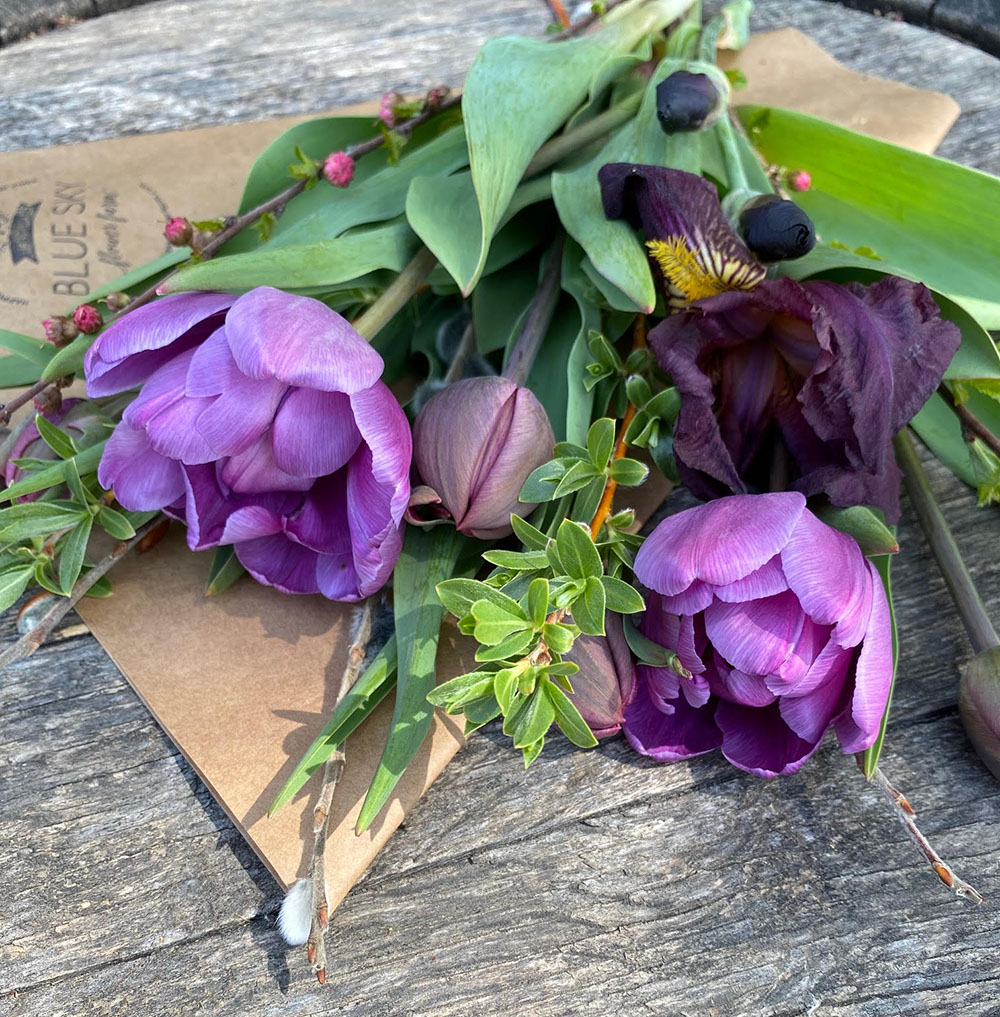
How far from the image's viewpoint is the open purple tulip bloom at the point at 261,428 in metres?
0.46

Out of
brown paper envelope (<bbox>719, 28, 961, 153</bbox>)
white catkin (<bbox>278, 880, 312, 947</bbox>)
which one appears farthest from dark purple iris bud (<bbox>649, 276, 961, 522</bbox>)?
brown paper envelope (<bbox>719, 28, 961, 153</bbox>)

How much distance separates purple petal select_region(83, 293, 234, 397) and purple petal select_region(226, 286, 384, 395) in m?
0.03

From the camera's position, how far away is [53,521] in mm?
534

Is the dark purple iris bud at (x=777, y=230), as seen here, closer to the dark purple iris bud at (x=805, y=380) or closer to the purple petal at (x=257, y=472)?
the dark purple iris bud at (x=805, y=380)

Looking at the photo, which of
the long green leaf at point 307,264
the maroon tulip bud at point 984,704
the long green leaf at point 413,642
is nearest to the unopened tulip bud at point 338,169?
the long green leaf at point 307,264

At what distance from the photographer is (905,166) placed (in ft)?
2.21

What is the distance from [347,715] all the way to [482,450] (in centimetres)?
17

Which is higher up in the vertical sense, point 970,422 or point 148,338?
point 148,338

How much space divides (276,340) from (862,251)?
43 cm

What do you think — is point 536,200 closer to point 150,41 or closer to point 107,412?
point 107,412

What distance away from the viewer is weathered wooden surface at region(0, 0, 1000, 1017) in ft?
1.63

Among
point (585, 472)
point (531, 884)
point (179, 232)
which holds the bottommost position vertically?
point (531, 884)

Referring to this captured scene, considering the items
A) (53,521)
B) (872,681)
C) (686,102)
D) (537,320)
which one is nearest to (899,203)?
(686,102)

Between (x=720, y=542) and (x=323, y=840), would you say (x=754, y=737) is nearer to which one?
(x=720, y=542)
